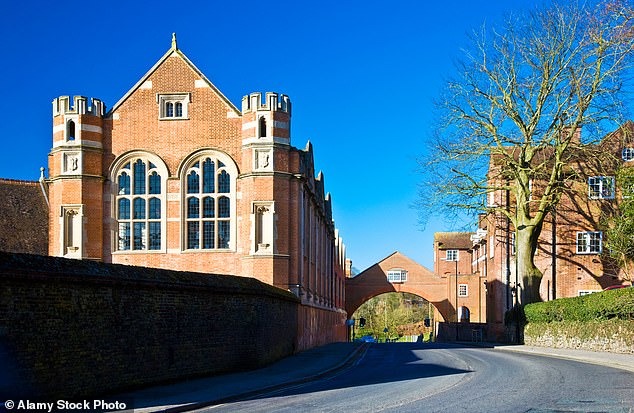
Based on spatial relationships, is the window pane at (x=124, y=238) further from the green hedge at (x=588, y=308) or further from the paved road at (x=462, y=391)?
Answer: the green hedge at (x=588, y=308)

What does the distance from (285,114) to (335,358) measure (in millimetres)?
10916

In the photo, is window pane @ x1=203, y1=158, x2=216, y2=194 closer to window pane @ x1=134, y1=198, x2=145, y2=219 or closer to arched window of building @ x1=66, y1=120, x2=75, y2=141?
window pane @ x1=134, y1=198, x2=145, y2=219

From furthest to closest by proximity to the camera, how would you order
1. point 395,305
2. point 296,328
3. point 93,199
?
point 395,305, point 93,199, point 296,328

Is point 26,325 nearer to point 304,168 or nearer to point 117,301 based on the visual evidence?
point 117,301

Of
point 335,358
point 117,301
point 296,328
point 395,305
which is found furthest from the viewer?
point 395,305

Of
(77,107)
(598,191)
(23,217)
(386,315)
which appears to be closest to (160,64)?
(77,107)

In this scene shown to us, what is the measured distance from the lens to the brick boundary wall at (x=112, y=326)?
11906mm

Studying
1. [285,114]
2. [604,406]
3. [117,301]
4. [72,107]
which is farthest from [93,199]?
[604,406]

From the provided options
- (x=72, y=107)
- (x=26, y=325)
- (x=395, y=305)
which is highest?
(x=72, y=107)

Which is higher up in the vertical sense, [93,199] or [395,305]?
[93,199]

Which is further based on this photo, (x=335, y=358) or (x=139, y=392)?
(x=335, y=358)

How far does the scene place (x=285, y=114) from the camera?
106 feet

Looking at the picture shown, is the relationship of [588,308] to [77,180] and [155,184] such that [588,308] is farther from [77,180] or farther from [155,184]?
[77,180]

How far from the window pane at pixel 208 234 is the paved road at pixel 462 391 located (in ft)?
43.0
